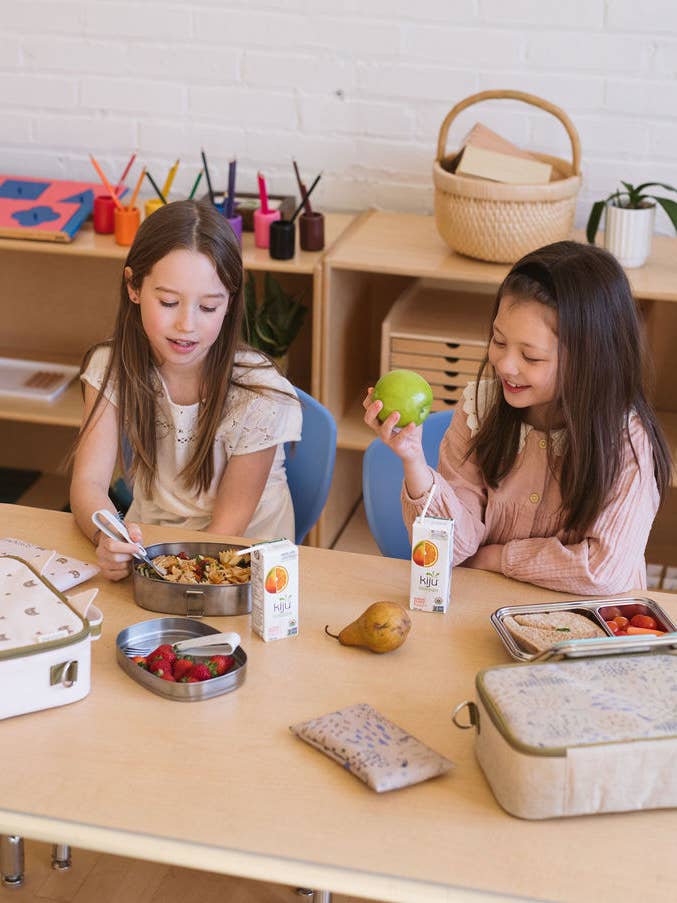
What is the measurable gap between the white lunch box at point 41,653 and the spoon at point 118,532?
189 millimetres

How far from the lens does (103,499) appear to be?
184 centimetres

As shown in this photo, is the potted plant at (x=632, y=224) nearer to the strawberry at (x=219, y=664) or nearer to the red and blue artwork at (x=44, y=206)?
the red and blue artwork at (x=44, y=206)

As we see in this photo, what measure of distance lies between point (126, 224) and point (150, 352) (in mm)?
845

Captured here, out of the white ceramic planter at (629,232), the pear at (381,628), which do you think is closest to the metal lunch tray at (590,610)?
the pear at (381,628)

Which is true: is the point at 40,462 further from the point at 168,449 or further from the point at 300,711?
the point at 300,711

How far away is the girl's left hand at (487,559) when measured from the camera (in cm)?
172

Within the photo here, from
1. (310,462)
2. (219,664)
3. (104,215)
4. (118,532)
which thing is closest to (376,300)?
(104,215)

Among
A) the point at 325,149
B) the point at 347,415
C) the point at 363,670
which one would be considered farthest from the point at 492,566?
the point at 325,149

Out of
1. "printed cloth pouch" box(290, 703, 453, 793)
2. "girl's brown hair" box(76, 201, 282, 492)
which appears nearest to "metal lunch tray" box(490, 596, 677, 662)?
"printed cloth pouch" box(290, 703, 453, 793)

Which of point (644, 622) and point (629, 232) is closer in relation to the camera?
point (644, 622)

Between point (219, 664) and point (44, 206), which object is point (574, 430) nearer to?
point (219, 664)

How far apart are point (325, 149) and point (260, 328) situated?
1.82ft

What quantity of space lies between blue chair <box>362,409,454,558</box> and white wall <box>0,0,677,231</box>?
112 cm

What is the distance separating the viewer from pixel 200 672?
4.38 feet
